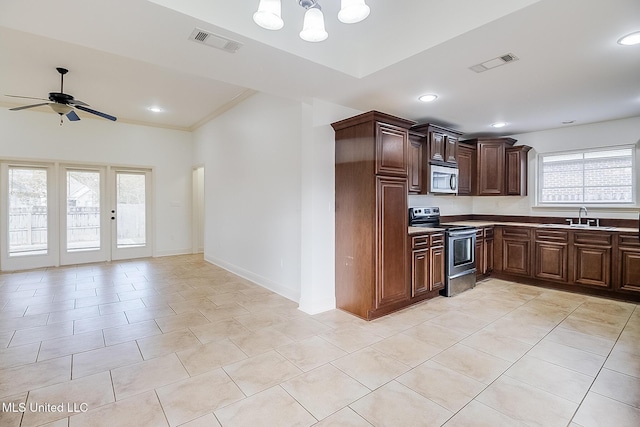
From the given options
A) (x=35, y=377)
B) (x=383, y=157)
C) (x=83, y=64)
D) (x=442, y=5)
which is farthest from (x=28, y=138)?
(x=442, y=5)

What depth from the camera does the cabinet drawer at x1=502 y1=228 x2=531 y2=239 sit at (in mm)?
4887

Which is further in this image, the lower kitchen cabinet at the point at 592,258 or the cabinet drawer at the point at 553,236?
the cabinet drawer at the point at 553,236

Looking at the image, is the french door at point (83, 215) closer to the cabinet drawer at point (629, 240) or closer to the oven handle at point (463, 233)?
the oven handle at point (463, 233)

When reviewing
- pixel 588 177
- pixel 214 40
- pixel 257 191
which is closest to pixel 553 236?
pixel 588 177

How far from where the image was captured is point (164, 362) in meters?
2.51

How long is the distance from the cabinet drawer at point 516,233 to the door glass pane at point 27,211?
8.46 m

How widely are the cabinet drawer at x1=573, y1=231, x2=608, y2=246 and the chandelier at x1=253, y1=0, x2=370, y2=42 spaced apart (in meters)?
4.52

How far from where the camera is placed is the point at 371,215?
340cm

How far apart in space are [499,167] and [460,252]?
191 centimetres

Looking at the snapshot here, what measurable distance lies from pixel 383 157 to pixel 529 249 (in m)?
3.18

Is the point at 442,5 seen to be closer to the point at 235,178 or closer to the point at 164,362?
the point at 164,362

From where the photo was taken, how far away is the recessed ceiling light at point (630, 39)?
7.38ft

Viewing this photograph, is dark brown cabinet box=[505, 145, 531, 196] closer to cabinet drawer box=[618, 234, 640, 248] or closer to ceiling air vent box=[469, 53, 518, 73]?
cabinet drawer box=[618, 234, 640, 248]

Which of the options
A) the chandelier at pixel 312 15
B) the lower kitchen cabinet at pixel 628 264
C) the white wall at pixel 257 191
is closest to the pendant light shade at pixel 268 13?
the chandelier at pixel 312 15
